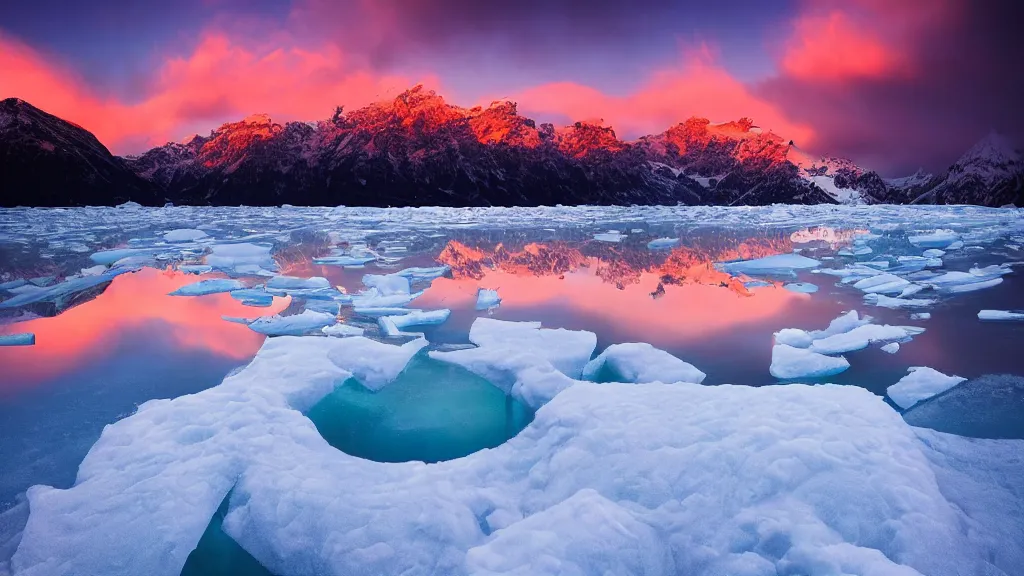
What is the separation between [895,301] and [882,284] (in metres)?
1.02

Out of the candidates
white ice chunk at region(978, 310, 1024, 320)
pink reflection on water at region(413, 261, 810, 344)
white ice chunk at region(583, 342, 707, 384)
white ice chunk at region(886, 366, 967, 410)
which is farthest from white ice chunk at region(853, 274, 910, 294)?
white ice chunk at region(583, 342, 707, 384)

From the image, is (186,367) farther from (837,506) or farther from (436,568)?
(837,506)

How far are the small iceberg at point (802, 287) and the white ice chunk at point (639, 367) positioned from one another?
3.93m

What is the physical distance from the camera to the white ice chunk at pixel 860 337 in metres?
4.16

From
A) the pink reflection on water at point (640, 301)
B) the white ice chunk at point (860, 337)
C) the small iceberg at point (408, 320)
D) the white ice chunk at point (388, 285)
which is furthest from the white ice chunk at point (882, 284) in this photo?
the white ice chunk at point (388, 285)

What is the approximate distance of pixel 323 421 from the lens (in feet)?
10.3

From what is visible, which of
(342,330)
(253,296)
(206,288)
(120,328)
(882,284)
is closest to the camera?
(342,330)

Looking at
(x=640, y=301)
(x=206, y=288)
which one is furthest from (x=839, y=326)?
(x=206, y=288)

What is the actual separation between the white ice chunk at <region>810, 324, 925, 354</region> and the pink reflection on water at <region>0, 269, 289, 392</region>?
192 inches

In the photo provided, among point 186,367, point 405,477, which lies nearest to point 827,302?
point 405,477

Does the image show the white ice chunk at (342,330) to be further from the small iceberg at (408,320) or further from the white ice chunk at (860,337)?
the white ice chunk at (860,337)

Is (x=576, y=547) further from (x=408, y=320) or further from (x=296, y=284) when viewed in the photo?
(x=296, y=284)

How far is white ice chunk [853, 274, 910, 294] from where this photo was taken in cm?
654

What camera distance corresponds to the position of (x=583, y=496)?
194 cm
